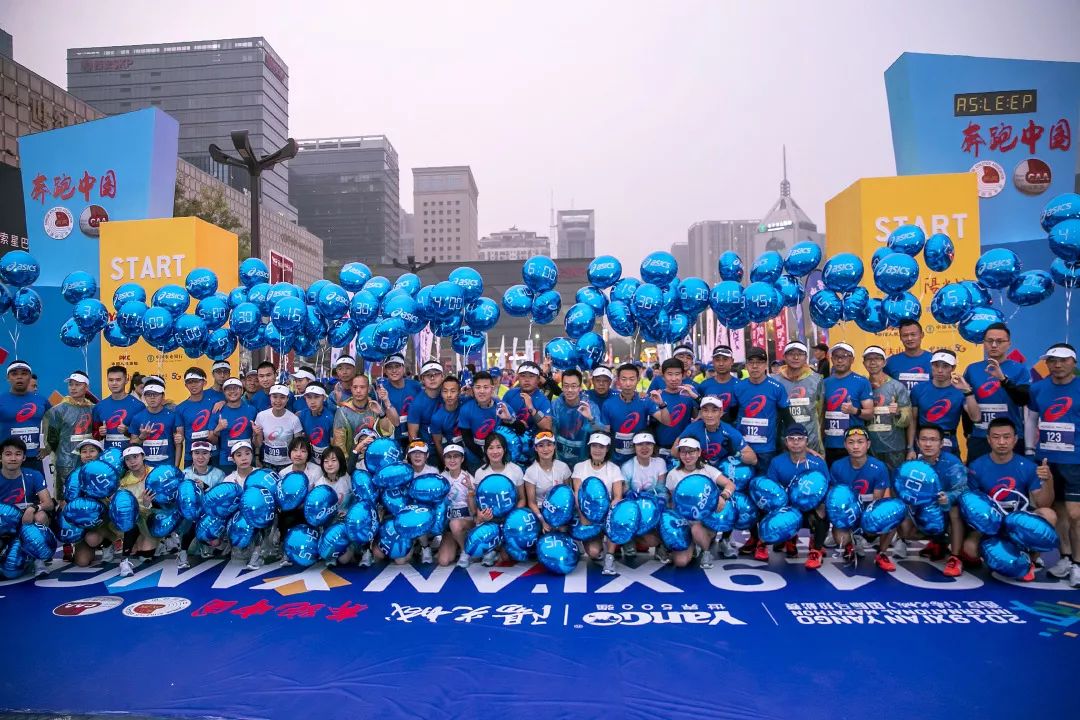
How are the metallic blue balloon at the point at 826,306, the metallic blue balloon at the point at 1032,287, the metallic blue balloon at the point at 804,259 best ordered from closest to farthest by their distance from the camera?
the metallic blue balloon at the point at 1032,287 → the metallic blue balloon at the point at 804,259 → the metallic blue balloon at the point at 826,306

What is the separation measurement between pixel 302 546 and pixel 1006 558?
4.86 m

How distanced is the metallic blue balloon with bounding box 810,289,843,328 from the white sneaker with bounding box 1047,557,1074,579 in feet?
9.30

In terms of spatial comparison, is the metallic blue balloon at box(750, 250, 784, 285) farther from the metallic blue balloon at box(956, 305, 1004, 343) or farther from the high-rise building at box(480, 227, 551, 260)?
the high-rise building at box(480, 227, 551, 260)

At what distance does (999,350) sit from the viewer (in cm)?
544


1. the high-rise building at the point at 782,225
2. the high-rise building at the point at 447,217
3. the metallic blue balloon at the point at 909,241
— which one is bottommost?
the metallic blue balloon at the point at 909,241

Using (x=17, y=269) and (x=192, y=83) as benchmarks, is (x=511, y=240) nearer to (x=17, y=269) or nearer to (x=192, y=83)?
(x=192, y=83)

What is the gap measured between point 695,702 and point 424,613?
6.05 feet

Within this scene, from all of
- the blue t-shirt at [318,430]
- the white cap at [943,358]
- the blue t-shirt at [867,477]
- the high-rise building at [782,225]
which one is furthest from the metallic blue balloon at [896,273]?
the high-rise building at [782,225]

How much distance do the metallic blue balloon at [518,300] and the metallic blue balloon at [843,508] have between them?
136 inches

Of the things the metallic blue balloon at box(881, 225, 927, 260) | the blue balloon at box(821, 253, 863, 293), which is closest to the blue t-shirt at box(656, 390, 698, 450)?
the blue balloon at box(821, 253, 863, 293)

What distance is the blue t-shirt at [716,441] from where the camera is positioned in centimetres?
537

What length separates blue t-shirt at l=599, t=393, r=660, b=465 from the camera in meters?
5.62

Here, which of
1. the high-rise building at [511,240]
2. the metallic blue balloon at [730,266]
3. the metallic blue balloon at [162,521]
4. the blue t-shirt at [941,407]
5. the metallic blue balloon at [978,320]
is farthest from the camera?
the high-rise building at [511,240]

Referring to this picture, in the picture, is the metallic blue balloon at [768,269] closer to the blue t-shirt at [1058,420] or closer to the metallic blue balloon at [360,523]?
the blue t-shirt at [1058,420]
